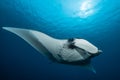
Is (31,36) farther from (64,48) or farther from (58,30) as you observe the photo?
(58,30)

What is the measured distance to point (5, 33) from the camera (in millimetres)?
14672

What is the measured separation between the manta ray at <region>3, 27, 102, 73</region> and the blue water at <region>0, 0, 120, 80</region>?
15.3 inches

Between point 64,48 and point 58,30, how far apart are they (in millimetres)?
10221

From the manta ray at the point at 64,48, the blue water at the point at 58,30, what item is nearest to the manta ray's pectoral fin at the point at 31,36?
→ the manta ray at the point at 64,48

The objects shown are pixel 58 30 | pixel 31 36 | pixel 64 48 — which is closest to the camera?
pixel 64 48

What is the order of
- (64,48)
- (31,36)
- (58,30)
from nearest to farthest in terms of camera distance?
(64,48) < (31,36) < (58,30)

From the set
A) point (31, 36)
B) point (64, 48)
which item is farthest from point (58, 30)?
point (64, 48)

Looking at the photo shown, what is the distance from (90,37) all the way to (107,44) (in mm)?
2789

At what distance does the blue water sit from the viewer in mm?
10430

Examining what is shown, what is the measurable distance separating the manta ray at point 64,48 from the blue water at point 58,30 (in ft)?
1.28

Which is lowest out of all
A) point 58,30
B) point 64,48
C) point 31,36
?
point 64,48

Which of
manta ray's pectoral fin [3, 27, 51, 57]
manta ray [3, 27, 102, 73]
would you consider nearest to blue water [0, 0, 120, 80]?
manta ray [3, 27, 102, 73]

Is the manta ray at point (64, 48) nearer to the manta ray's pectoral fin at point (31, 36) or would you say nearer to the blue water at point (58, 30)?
the manta ray's pectoral fin at point (31, 36)

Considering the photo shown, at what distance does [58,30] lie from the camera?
13961 mm
